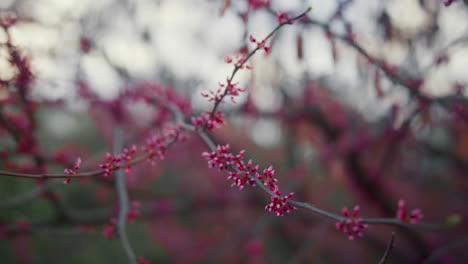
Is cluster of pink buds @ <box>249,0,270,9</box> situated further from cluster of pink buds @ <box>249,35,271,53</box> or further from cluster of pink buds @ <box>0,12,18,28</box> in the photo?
cluster of pink buds @ <box>0,12,18,28</box>

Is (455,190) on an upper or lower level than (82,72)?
lower

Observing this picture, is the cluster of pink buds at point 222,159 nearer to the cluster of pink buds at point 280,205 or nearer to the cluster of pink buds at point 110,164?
the cluster of pink buds at point 280,205

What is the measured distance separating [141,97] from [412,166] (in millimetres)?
6026

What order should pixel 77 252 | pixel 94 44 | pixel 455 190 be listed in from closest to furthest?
pixel 94 44 < pixel 77 252 < pixel 455 190

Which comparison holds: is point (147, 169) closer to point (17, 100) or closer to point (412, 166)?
point (17, 100)

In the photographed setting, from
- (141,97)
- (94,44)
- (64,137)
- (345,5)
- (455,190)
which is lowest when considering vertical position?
(345,5)

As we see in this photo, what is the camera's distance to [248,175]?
0.99m

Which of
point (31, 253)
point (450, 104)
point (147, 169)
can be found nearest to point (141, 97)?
point (450, 104)

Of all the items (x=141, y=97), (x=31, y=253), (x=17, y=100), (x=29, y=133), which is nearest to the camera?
(x=17, y=100)

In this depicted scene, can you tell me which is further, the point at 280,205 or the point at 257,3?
the point at 257,3

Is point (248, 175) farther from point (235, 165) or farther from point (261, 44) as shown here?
point (261, 44)

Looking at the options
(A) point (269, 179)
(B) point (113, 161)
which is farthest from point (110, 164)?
(A) point (269, 179)

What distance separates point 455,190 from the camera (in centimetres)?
626

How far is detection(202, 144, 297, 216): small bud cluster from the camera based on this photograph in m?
0.95
